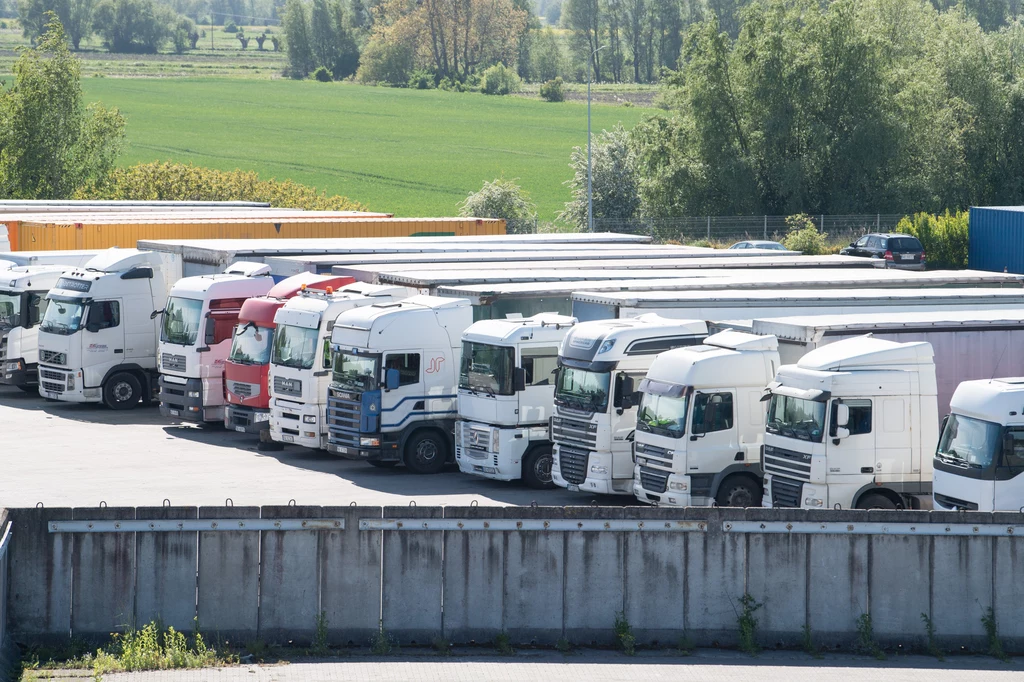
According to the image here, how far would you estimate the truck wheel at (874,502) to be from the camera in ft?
63.1

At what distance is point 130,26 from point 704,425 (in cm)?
16027

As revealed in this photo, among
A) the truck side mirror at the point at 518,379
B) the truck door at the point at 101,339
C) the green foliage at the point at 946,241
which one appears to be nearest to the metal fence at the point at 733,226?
the green foliage at the point at 946,241

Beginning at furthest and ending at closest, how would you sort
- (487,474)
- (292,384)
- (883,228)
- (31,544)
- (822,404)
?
1. (883,228)
2. (292,384)
3. (487,474)
4. (822,404)
5. (31,544)

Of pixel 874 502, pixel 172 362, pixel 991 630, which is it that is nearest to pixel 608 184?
pixel 172 362

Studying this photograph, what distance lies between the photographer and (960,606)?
15492 millimetres

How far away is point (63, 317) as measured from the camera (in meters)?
30.9

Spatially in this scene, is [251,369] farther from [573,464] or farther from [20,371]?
[20,371]

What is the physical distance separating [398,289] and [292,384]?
2499 millimetres

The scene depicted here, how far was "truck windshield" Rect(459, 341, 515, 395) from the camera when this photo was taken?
22.7 meters

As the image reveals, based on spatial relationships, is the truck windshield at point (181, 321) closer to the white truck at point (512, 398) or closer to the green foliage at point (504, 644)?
the white truck at point (512, 398)

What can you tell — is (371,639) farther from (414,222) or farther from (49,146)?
(49,146)

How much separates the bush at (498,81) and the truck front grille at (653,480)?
404ft

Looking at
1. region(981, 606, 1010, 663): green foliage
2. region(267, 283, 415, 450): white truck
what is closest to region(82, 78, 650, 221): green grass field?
region(267, 283, 415, 450): white truck

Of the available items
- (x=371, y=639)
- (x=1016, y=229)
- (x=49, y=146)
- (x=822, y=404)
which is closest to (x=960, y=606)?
(x=822, y=404)
